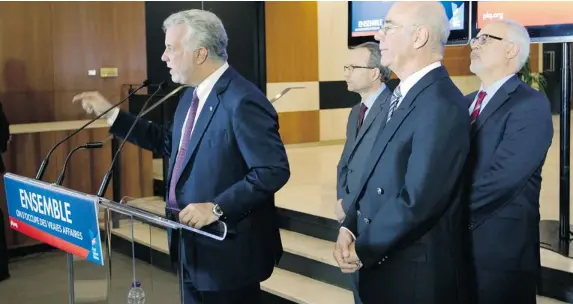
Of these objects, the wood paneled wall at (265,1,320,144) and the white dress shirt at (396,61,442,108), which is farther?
the wood paneled wall at (265,1,320,144)

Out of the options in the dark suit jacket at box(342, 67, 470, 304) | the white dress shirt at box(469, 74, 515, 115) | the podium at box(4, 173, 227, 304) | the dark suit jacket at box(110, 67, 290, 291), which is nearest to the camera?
the dark suit jacket at box(342, 67, 470, 304)

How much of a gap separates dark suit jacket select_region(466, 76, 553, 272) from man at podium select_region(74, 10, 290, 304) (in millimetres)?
672

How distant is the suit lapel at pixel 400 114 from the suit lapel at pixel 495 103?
23.1 inches

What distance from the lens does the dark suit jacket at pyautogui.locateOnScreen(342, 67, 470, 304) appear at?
5.94ft

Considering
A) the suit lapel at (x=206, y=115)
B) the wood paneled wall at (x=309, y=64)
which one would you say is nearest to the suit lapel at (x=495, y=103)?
the suit lapel at (x=206, y=115)

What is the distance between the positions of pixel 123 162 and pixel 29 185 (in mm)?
3648

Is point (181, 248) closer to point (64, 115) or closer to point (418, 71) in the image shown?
point (418, 71)

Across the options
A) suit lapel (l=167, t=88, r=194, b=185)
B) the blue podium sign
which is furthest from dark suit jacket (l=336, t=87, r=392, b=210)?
the blue podium sign

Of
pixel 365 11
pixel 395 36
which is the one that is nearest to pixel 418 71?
pixel 395 36

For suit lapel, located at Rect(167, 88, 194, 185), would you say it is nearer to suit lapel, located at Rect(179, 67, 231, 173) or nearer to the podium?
suit lapel, located at Rect(179, 67, 231, 173)

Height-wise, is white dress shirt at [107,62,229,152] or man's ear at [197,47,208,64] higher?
man's ear at [197,47,208,64]

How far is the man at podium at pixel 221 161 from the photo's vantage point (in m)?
2.26

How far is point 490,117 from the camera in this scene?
2426 mm

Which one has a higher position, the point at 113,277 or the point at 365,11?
the point at 365,11
